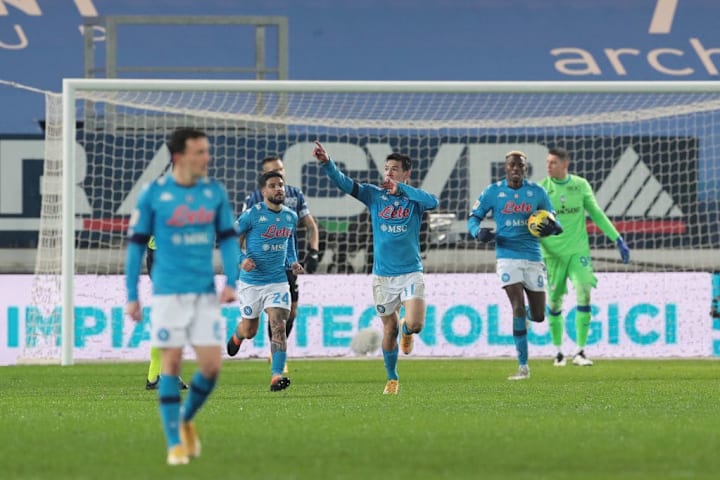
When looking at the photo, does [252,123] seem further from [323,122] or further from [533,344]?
[533,344]

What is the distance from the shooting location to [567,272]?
52.0 feet

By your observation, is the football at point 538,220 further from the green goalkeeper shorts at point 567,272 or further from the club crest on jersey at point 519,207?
the green goalkeeper shorts at point 567,272

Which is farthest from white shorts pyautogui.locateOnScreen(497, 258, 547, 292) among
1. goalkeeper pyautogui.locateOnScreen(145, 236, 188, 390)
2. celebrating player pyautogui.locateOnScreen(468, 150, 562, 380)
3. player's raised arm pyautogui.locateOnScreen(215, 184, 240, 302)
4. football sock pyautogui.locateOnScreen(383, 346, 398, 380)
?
player's raised arm pyautogui.locateOnScreen(215, 184, 240, 302)

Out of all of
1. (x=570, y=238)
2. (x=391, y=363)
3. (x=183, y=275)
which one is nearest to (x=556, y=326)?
(x=570, y=238)

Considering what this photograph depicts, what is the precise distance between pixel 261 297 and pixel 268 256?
38 cm

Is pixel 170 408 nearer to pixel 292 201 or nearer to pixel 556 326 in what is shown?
pixel 292 201

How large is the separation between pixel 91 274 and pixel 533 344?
19.5 ft

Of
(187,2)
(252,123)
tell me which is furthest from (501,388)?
(187,2)

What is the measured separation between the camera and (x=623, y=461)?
6.50 m

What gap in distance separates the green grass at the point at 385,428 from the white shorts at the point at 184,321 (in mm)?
591

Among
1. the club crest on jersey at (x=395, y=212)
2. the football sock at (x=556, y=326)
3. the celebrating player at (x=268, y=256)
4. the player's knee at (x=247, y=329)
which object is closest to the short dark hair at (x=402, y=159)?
the club crest on jersey at (x=395, y=212)

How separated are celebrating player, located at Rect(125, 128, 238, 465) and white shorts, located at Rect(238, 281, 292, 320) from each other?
5038 millimetres

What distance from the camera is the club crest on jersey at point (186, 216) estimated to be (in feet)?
22.4

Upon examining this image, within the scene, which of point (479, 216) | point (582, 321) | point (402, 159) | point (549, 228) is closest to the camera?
point (402, 159)
